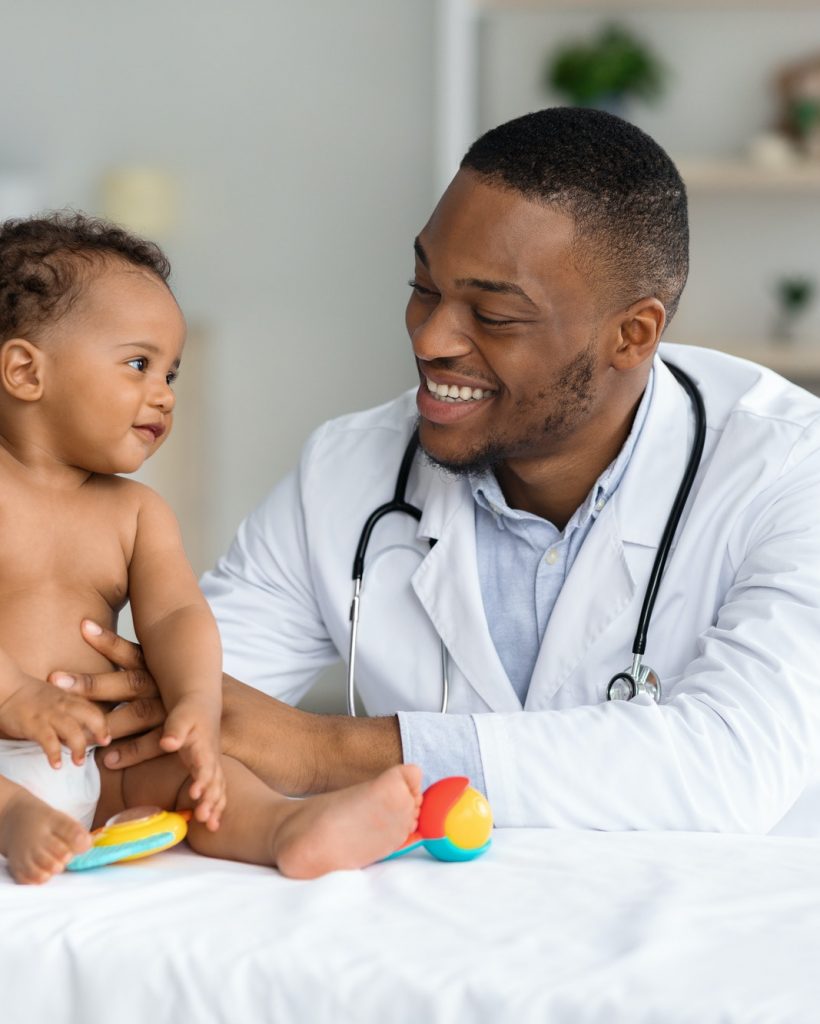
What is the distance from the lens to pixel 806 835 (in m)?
1.55

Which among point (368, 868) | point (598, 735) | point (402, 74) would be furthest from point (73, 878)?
point (402, 74)

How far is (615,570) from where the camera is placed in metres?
1.62

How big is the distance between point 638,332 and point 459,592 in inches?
15.8

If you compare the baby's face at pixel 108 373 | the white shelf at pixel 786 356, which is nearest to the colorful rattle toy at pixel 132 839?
the baby's face at pixel 108 373

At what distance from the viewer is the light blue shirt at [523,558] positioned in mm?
1670

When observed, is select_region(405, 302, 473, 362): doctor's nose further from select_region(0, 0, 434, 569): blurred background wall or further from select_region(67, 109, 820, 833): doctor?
select_region(0, 0, 434, 569): blurred background wall

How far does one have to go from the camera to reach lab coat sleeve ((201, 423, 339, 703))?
1.82 m

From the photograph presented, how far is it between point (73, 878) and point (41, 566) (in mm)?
336

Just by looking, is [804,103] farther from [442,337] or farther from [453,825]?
[453,825]

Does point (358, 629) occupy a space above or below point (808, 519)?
below

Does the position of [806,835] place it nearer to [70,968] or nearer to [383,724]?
[383,724]

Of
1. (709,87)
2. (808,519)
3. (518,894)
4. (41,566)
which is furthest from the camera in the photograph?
(709,87)

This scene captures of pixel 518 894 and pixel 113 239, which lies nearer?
pixel 518 894

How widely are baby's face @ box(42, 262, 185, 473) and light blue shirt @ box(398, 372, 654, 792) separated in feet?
1.69
